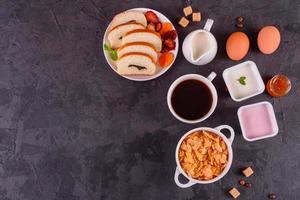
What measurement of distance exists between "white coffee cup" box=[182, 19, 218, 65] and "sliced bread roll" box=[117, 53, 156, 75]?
10 centimetres

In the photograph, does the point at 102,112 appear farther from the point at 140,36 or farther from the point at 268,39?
the point at 268,39

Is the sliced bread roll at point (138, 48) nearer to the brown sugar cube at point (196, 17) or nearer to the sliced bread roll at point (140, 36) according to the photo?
the sliced bread roll at point (140, 36)

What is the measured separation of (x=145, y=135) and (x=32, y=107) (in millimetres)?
325

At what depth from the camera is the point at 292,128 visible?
1.09 meters

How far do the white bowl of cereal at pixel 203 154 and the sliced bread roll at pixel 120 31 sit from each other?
0.98 feet

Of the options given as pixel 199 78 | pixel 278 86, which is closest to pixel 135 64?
pixel 199 78

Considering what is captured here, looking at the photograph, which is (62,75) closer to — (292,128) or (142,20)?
(142,20)

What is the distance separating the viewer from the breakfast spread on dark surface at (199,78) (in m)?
1.00

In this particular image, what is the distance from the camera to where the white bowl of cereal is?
39.3 inches

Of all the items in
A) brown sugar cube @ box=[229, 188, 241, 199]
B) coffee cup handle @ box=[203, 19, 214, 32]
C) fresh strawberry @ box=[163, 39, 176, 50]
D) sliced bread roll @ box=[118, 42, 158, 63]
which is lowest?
brown sugar cube @ box=[229, 188, 241, 199]

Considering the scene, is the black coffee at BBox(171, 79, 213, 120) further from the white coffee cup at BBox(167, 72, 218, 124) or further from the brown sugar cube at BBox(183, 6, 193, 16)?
the brown sugar cube at BBox(183, 6, 193, 16)

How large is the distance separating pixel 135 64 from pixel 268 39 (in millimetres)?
356

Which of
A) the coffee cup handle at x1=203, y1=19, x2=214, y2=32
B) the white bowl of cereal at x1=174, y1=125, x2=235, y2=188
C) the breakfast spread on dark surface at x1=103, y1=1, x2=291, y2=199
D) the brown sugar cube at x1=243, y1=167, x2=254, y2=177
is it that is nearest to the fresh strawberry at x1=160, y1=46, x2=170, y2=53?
the breakfast spread on dark surface at x1=103, y1=1, x2=291, y2=199

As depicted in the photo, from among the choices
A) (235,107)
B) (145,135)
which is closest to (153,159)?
(145,135)
